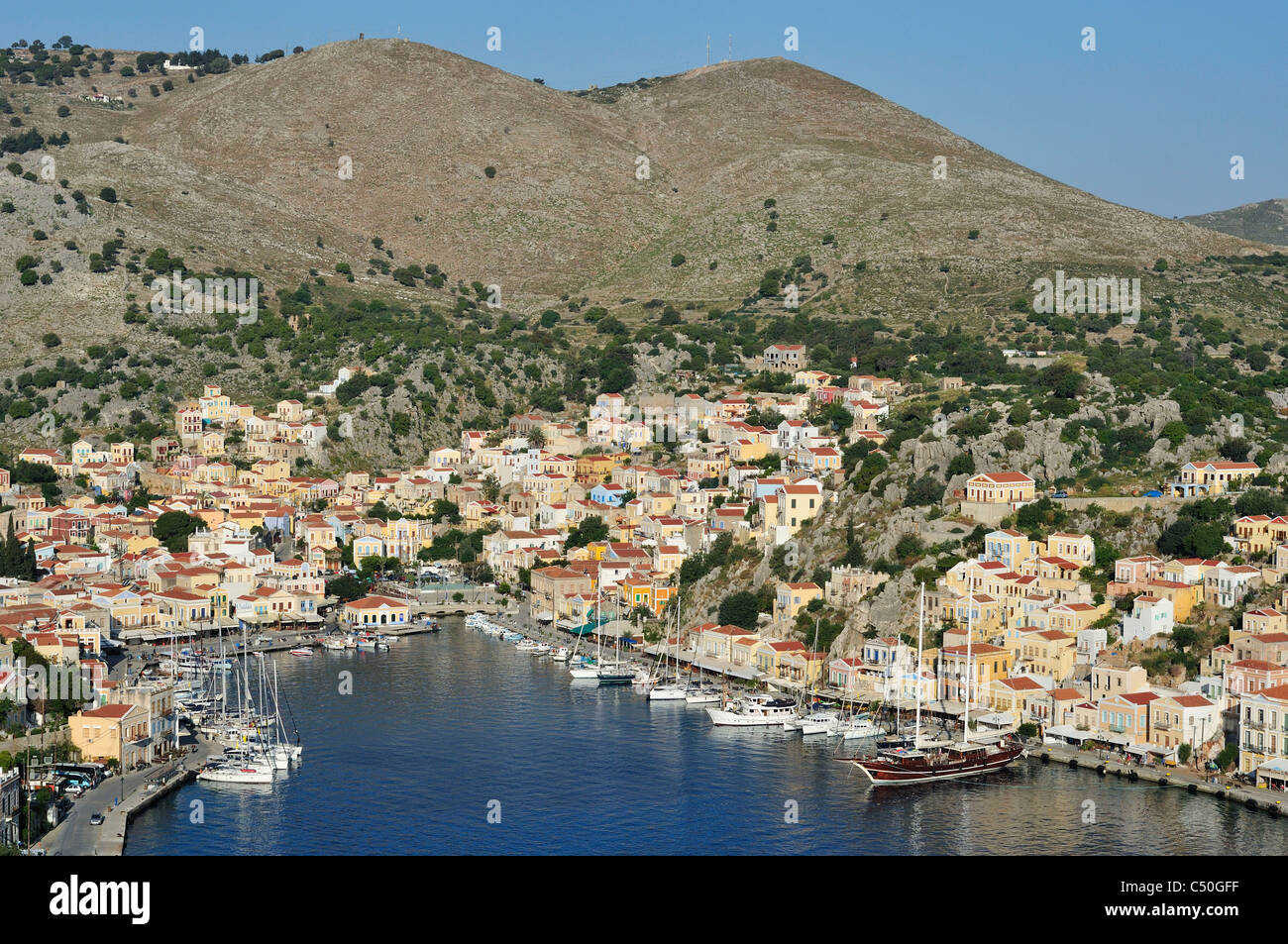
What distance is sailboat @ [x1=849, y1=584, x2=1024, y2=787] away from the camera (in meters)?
37.4

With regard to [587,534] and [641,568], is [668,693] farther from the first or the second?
[587,534]

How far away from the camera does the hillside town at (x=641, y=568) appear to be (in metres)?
40.1

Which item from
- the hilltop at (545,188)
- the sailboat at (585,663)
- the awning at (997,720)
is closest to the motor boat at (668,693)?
the sailboat at (585,663)

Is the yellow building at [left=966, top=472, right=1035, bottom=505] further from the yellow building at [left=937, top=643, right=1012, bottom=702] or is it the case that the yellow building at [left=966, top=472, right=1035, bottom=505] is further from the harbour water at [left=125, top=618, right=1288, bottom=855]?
the harbour water at [left=125, top=618, right=1288, bottom=855]

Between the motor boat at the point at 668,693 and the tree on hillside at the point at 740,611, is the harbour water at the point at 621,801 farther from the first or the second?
the tree on hillside at the point at 740,611

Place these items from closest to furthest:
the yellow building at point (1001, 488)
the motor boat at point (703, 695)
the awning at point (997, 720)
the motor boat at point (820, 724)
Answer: the awning at point (997, 720) < the motor boat at point (820, 724) < the motor boat at point (703, 695) < the yellow building at point (1001, 488)

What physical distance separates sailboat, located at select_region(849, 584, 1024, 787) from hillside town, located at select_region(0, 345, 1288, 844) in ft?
7.33

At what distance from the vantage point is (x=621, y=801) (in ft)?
115

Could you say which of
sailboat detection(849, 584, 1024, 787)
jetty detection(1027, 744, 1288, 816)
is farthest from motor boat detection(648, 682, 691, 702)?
jetty detection(1027, 744, 1288, 816)

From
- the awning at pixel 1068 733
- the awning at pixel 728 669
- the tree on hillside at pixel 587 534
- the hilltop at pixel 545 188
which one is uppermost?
the hilltop at pixel 545 188

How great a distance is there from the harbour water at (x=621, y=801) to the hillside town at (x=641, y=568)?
3.28 m

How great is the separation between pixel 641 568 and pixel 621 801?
2594 centimetres

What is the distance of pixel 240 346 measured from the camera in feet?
310
